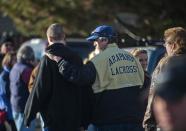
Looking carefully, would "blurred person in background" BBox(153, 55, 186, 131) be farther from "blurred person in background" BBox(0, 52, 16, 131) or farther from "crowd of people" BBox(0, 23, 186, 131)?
"blurred person in background" BBox(0, 52, 16, 131)

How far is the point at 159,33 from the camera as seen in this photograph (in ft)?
73.6

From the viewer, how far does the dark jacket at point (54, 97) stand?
668cm

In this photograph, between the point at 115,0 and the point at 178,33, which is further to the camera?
the point at 115,0

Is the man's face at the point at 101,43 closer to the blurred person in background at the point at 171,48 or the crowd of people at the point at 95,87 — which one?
the crowd of people at the point at 95,87

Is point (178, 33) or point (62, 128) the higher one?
point (178, 33)

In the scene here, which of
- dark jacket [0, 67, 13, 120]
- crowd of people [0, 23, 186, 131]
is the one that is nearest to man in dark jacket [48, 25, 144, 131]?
crowd of people [0, 23, 186, 131]

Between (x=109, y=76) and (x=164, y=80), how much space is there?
417 centimetres

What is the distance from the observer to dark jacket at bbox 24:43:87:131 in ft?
21.9

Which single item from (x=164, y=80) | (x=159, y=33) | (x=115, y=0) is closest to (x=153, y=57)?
(x=164, y=80)

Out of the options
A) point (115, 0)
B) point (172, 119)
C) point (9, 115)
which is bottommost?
point (9, 115)

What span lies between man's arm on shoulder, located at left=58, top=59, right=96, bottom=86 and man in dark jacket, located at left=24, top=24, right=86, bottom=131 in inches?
4.7

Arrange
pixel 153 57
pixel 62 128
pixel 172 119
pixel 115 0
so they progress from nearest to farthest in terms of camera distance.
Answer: pixel 172 119, pixel 62 128, pixel 153 57, pixel 115 0

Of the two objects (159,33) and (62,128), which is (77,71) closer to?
(62,128)

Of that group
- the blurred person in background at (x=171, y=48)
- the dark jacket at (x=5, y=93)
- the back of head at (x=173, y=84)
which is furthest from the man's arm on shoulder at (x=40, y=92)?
the back of head at (x=173, y=84)
